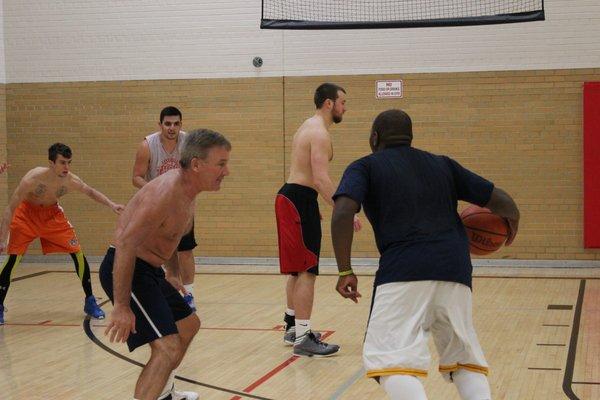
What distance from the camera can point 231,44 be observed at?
1371 cm

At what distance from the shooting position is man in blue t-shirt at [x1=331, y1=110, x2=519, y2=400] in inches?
168

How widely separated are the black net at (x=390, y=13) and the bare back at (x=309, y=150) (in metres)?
4.63

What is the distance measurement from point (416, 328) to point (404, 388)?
11.1 inches

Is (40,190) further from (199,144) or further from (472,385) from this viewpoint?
(472,385)

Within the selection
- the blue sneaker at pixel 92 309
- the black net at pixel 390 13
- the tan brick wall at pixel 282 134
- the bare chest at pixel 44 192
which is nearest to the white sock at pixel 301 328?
the blue sneaker at pixel 92 309

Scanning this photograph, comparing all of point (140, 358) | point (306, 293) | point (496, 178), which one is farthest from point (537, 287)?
point (140, 358)

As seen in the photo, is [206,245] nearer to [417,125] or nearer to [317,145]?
[417,125]

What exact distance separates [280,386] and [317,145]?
1.95m

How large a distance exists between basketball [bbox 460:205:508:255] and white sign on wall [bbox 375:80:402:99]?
842 cm

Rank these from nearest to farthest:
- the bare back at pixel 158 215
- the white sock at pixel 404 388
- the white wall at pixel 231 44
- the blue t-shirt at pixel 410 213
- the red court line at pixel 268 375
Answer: the white sock at pixel 404 388 → the blue t-shirt at pixel 410 213 → the bare back at pixel 158 215 → the red court line at pixel 268 375 → the white wall at pixel 231 44

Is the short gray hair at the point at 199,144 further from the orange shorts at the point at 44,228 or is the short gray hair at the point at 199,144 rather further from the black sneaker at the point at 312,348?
the orange shorts at the point at 44,228

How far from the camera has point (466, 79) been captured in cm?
1305

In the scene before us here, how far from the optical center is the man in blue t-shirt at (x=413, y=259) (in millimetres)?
4266

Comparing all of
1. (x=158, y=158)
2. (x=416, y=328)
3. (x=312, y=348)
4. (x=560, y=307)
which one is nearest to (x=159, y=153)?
(x=158, y=158)
